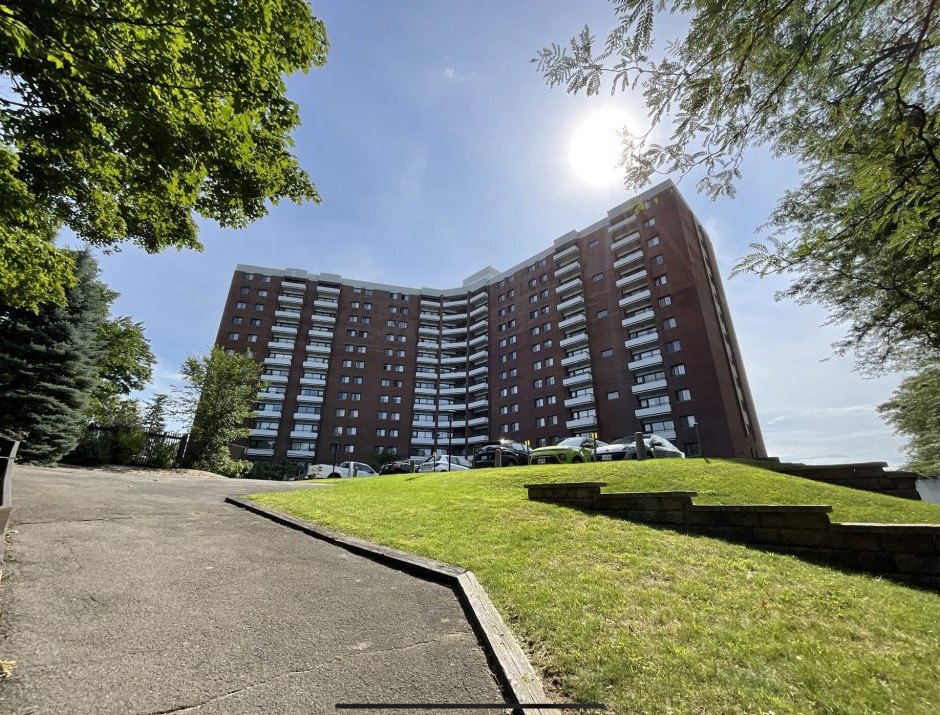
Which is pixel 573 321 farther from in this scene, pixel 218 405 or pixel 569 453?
pixel 218 405

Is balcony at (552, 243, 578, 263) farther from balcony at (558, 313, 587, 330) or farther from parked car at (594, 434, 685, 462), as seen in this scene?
parked car at (594, 434, 685, 462)

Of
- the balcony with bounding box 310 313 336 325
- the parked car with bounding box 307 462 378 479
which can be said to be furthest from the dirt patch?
the balcony with bounding box 310 313 336 325

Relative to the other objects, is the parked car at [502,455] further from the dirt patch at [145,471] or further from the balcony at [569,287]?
the balcony at [569,287]

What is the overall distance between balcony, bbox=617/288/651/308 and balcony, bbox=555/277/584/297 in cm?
713

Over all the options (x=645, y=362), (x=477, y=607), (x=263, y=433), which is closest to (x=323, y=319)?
(x=263, y=433)

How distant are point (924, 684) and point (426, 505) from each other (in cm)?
725

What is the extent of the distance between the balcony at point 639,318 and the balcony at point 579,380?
23.5 ft

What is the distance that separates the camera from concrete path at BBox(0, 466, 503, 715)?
7.25ft

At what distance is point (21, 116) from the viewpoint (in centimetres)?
564

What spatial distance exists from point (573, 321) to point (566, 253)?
35.8 feet

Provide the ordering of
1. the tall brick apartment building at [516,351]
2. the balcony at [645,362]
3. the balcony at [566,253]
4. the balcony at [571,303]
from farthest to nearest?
the balcony at [566,253] < the balcony at [571,303] < the balcony at [645,362] < the tall brick apartment building at [516,351]

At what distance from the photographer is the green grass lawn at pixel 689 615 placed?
2314 mm

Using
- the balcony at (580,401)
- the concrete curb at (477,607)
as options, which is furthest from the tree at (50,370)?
the balcony at (580,401)

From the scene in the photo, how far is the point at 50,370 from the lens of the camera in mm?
16000
